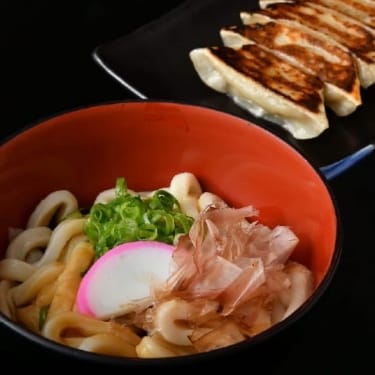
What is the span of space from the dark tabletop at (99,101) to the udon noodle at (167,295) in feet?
0.16

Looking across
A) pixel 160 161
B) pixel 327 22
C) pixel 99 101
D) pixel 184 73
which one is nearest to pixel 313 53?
pixel 327 22

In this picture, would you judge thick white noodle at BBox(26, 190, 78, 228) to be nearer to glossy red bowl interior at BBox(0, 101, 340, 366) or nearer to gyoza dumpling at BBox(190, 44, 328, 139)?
glossy red bowl interior at BBox(0, 101, 340, 366)

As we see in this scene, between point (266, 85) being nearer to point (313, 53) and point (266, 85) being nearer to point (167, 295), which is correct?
point (313, 53)

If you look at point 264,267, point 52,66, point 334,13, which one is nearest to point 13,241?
point 264,267

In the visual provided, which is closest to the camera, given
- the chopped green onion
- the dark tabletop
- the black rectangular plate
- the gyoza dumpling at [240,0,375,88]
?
the dark tabletop

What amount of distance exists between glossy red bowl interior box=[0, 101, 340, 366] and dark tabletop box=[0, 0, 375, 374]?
0.39 ft

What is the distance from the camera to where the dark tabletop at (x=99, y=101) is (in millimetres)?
745

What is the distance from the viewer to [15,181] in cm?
96

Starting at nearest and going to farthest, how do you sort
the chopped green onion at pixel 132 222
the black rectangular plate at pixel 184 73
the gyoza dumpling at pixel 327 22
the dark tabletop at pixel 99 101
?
the dark tabletop at pixel 99 101 < the chopped green onion at pixel 132 222 < the black rectangular plate at pixel 184 73 < the gyoza dumpling at pixel 327 22

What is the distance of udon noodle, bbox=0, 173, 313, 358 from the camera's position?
0.78 m

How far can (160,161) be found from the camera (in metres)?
1.06

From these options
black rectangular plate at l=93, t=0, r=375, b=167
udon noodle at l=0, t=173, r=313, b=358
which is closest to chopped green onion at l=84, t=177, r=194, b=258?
udon noodle at l=0, t=173, r=313, b=358

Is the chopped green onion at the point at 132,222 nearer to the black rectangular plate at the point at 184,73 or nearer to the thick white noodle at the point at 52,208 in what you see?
the thick white noodle at the point at 52,208

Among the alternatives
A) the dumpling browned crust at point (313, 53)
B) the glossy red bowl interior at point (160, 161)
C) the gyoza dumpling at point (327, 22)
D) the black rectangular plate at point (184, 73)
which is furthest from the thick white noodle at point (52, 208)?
the gyoza dumpling at point (327, 22)
